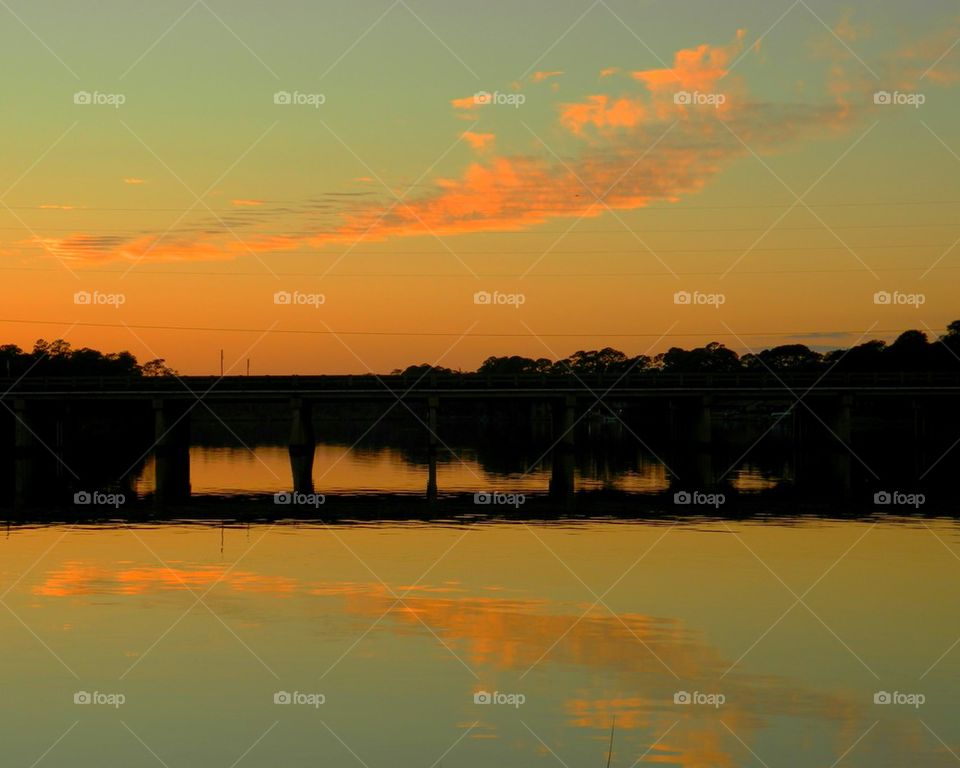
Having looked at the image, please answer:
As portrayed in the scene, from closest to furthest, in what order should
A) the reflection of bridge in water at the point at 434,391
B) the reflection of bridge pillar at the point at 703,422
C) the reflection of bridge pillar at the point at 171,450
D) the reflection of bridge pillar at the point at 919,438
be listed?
the reflection of bridge pillar at the point at 171,450, the reflection of bridge in water at the point at 434,391, the reflection of bridge pillar at the point at 919,438, the reflection of bridge pillar at the point at 703,422

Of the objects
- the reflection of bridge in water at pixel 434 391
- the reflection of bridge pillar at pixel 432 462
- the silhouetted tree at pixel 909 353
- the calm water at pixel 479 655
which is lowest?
the calm water at pixel 479 655

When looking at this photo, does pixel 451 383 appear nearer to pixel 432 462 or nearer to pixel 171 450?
pixel 432 462

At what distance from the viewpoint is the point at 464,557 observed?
38531 mm

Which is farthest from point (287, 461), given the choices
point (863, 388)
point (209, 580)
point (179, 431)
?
point (209, 580)

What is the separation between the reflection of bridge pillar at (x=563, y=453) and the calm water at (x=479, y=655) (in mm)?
23574

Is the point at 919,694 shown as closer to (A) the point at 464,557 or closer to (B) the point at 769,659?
(B) the point at 769,659

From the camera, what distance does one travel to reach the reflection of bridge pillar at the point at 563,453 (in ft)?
213

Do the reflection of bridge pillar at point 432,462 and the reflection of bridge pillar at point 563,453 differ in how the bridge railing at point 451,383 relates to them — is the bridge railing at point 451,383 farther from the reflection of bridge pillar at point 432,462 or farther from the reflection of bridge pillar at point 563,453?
the reflection of bridge pillar at point 563,453

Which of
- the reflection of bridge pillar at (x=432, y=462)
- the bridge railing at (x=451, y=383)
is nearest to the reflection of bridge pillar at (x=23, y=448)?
the bridge railing at (x=451, y=383)

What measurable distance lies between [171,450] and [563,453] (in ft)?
90.9

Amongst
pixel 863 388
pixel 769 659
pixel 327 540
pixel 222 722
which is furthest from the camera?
pixel 863 388

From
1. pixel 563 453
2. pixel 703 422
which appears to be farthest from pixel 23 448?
pixel 703 422

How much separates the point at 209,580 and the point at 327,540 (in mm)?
9768

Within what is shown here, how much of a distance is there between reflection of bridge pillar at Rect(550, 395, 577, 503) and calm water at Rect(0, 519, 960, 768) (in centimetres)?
2357
